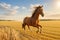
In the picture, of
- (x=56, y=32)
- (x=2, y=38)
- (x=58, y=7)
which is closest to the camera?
(x=2, y=38)

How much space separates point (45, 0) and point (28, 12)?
28 centimetres

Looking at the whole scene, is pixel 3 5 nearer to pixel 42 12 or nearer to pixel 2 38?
pixel 42 12

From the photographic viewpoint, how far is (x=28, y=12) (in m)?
2.00

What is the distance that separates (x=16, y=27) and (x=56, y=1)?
67 cm

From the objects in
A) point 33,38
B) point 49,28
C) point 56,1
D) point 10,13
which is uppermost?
point 56,1

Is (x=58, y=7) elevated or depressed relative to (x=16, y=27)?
elevated

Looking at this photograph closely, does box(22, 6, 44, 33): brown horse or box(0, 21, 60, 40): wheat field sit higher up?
box(22, 6, 44, 33): brown horse

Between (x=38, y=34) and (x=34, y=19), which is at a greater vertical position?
(x=34, y=19)

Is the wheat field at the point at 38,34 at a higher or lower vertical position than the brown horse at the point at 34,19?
lower

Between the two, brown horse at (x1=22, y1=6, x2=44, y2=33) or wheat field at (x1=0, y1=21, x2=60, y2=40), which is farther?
brown horse at (x1=22, y1=6, x2=44, y2=33)

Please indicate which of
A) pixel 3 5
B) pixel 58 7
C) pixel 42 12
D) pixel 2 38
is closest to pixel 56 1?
pixel 58 7

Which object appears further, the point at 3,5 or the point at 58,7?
the point at 3,5

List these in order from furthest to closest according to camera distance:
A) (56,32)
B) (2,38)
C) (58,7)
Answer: (58,7) → (56,32) → (2,38)

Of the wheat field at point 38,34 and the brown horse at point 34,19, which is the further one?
the brown horse at point 34,19
